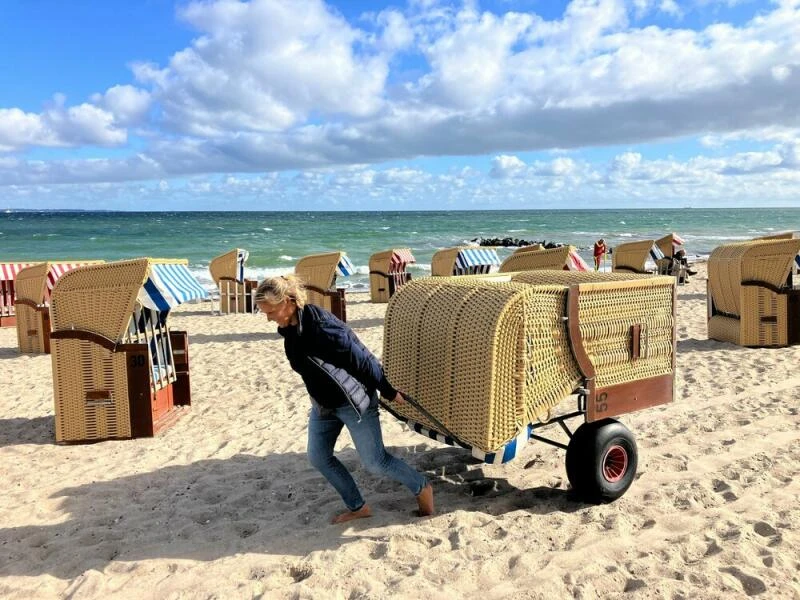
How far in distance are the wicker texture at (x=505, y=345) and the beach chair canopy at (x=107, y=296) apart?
8.52 ft

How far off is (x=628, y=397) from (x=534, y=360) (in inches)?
34.3

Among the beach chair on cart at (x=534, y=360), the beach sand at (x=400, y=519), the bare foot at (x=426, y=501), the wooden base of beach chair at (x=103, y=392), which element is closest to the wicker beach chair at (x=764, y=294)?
the beach sand at (x=400, y=519)

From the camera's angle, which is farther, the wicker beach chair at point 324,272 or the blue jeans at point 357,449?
the wicker beach chair at point 324,272

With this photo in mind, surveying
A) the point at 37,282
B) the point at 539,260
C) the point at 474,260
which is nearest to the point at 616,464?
the point at 539,260

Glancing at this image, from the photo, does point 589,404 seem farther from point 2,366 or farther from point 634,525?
point 2,366

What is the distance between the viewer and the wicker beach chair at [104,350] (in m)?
5.87

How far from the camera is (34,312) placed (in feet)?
35.3

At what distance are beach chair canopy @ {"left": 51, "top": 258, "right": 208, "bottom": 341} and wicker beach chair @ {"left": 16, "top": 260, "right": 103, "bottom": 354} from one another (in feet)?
16.8

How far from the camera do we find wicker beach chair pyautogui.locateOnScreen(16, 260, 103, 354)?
10648mm

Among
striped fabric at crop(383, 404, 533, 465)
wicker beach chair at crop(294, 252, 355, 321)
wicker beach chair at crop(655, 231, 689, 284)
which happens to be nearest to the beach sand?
striped fabric at crop(383, 404, 533, 465)

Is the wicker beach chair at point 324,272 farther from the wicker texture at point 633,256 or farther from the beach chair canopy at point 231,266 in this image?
the wicker texture at point 633,256

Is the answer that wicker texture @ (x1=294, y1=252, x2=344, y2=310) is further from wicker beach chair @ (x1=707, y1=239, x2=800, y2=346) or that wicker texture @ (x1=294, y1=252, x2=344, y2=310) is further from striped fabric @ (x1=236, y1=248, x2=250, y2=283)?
wicker beach chair @ (x1=707, y1=239, x2=800, y2=346)

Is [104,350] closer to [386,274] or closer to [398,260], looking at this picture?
[386,274]

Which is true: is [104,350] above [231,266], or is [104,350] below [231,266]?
below
